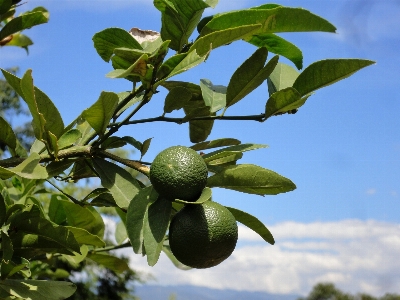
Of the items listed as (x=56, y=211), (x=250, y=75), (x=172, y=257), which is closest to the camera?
(x=250, y=75)

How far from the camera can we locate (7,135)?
48.1 inches

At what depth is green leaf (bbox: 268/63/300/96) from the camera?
Answer: 1.12m

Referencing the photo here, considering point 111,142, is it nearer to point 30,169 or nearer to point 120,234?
point 30,169

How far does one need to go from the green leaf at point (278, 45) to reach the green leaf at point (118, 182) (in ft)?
1.18

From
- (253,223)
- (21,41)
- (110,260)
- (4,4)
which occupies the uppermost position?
(21,41)

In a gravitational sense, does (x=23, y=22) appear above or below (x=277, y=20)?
above

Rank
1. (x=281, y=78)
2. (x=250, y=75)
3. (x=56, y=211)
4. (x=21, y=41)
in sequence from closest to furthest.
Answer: (x=250, y=75) → (x=281, y=78) → (x=56, y=211) → (x=21, y=41)

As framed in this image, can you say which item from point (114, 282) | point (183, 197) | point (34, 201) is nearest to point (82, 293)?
point (114, 282)

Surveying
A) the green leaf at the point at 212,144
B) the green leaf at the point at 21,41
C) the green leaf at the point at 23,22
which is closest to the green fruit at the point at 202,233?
the green leaf at the point at 212,144

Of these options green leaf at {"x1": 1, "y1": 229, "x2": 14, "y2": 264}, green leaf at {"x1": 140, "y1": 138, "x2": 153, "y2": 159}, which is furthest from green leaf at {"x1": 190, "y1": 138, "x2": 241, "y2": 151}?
green leaf at {"x1": 1, "y1": 229, "x2": 14, "y2": 264}

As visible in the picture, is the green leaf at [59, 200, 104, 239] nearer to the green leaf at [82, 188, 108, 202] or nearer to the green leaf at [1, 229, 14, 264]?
the green leaf at [82, 188, 108, 202]

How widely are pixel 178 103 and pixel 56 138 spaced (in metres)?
0.26

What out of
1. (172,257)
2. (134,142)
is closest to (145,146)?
(134,142)

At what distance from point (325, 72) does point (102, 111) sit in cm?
42
